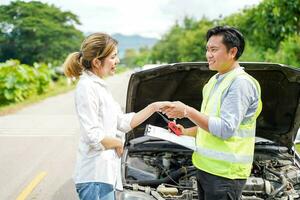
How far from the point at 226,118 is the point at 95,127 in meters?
0.83

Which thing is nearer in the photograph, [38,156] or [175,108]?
[175,108]

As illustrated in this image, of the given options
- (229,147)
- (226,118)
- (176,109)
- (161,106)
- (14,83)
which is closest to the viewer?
(226,118)

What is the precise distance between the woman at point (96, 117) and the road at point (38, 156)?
309cm

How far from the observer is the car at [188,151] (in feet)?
11.9

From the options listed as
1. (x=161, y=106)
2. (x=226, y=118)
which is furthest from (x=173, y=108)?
(x=226, y=118)

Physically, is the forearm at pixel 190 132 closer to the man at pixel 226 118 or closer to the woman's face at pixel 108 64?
the man at pixel 226 118

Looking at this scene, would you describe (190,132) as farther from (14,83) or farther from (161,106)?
(14,83)

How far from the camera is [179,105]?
2877 mm

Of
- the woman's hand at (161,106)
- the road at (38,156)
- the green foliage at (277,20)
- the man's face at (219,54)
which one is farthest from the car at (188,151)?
the green foliage at (277,20)

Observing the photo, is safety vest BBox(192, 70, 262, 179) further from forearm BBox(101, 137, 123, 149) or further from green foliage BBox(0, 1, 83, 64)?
green foliage BBox(0, 1, 83, 64)

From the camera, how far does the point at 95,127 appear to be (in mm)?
2686

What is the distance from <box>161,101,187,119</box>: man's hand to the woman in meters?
0.38

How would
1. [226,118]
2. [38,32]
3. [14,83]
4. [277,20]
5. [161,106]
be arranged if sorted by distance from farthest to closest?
[38,32] → [14,83] → [277,20] → [161,106] → [226,118]

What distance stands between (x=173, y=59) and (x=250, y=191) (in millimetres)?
55942
